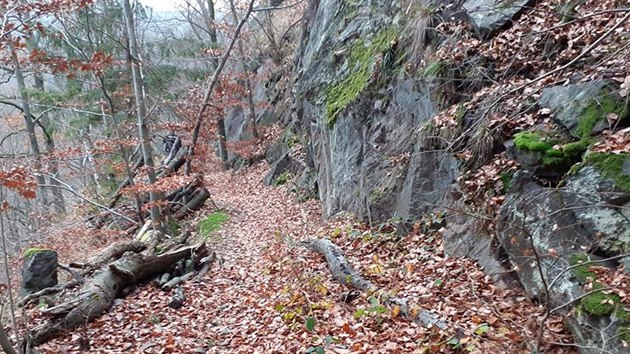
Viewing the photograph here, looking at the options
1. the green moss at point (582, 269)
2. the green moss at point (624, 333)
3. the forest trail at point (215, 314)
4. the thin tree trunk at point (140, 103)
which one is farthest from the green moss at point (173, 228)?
the green moss at point (624, 333)

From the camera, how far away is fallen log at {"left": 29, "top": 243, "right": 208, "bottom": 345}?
Answer: 529 centimetres

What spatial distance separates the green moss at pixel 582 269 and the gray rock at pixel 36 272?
7533 millimetres

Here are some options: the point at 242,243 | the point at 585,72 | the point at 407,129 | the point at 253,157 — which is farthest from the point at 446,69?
the point at 253,157

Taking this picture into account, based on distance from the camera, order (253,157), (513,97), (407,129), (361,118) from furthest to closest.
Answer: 1. (253,157)
2. (361,118)
3. (407,129)
4. (513,97)

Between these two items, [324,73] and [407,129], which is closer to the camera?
[407,129]

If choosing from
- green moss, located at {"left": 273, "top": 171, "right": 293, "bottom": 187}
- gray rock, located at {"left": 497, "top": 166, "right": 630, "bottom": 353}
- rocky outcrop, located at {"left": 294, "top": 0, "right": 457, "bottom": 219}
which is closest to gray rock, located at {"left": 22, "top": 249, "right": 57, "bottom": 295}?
rocky outcrop, located at {"left": 294, "top": 0, "right": 457, "bottom": 219}

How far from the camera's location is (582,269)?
340 centimetres

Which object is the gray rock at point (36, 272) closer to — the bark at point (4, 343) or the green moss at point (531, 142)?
the bark at point (4, 343)

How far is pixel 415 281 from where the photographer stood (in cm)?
504

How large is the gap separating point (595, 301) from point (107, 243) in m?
10.9

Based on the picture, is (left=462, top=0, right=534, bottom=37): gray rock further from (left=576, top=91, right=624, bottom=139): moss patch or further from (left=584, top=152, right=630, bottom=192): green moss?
(left=584, top=152, right=630, bottom=192): green moss

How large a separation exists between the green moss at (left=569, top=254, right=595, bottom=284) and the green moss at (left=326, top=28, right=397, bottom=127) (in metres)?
5.78

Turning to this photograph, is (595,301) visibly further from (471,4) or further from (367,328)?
(471,4)

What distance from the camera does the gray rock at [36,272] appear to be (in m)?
6.67
